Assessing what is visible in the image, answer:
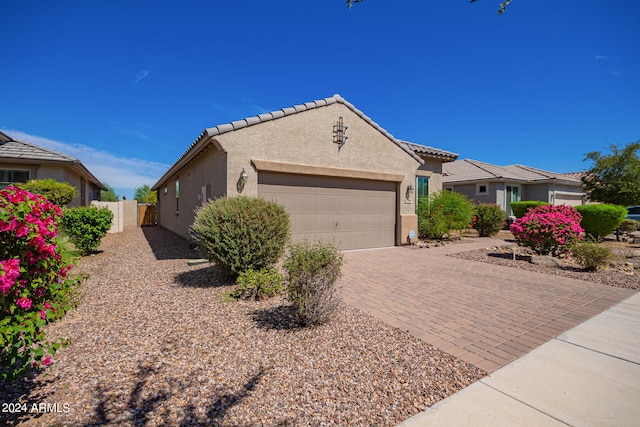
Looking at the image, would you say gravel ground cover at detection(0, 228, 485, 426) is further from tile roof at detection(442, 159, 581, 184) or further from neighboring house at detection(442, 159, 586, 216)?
tile roof at detection(442, 159, 581, 184)

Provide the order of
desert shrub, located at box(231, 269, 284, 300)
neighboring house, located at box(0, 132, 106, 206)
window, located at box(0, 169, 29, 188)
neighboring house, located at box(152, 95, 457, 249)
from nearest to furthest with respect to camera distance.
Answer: desert shrub, located at box(231, 269, 284, 300) < neighboring house, located at box(152, 95, 457, 249) < neighboring house, located at box(0, 132, 106, 206) < window, located at box(0, 169, 29, 188)

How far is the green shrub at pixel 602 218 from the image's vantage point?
1455 cm

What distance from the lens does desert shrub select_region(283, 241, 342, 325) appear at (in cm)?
416

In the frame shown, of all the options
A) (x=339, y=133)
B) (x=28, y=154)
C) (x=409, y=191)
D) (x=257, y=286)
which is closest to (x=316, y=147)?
(x=339, y=133)

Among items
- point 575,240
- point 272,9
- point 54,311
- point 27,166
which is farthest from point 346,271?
point 27,166

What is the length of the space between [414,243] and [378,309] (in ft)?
28.4

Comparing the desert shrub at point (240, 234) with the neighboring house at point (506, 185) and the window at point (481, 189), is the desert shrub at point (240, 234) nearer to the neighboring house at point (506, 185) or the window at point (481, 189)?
the neighboring house at point (506, 185)

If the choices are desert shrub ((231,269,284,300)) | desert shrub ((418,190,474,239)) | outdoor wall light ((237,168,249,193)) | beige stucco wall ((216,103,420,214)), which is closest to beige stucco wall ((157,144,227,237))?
outdoor wall light ((237,168,249,193))

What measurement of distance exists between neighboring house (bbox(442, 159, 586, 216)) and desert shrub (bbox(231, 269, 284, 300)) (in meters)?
19.9

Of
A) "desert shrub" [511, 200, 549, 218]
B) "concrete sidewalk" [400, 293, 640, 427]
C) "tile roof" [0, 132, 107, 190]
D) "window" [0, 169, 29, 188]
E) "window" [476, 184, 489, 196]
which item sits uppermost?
"tile roof" [0, 132, 107, 190]

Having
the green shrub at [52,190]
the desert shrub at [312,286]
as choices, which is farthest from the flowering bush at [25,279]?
the green shrub at [52,190]

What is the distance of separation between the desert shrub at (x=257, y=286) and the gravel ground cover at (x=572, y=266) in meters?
7.35

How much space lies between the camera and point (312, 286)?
4211 mm

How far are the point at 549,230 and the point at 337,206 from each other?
22.6 feet
